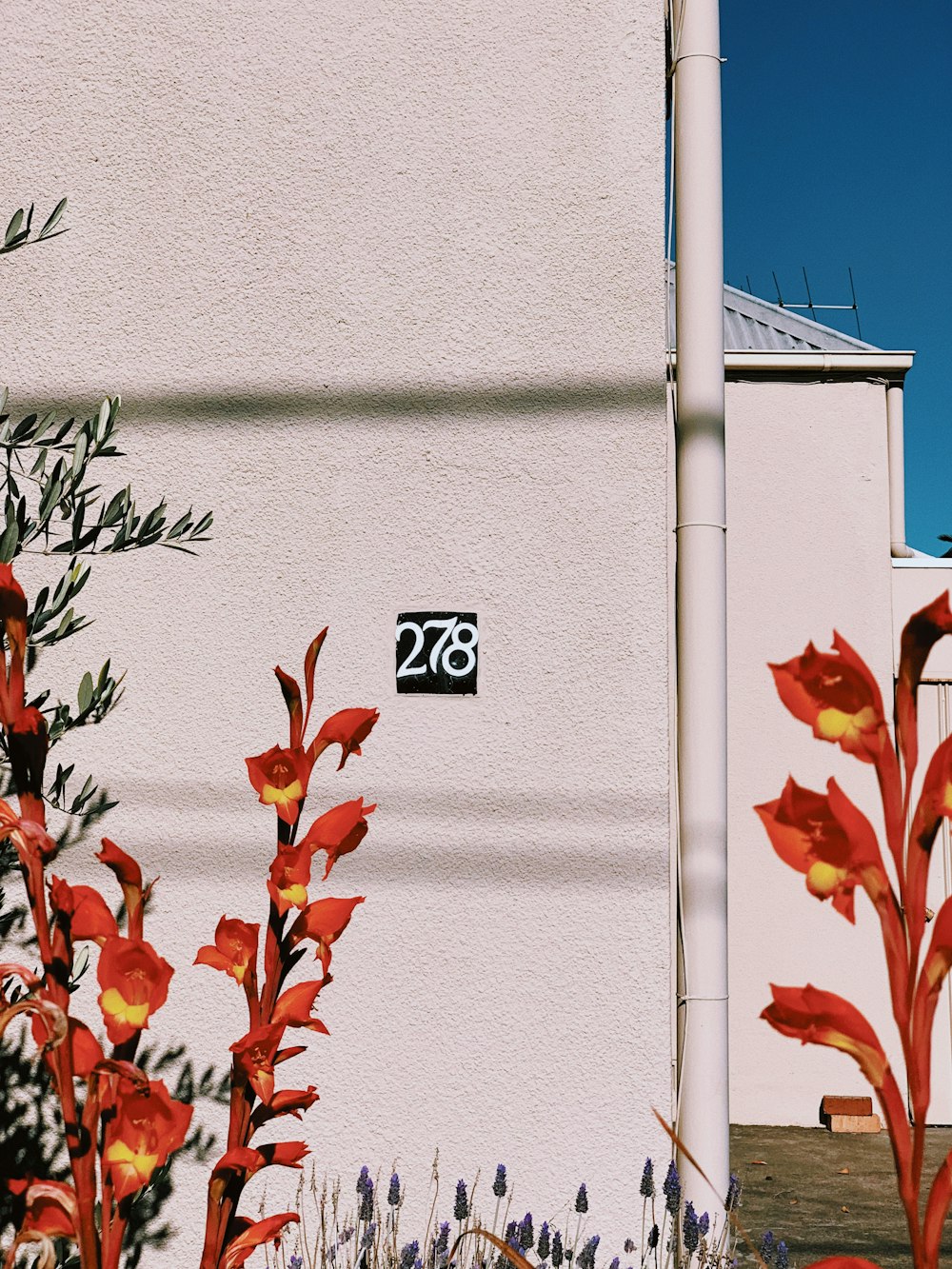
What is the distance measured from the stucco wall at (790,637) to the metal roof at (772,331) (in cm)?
97

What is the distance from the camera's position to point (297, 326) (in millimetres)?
2650

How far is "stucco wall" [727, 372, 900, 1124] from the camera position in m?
5.45

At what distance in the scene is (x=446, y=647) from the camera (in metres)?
2.52

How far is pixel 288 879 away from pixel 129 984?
0.72 ft

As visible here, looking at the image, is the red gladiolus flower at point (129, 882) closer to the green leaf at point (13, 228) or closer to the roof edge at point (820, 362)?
the green leaf at point (13, 228)

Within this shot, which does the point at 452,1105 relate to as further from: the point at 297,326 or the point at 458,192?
the point at 458,192

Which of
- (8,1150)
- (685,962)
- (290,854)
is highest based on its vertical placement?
(290,854)

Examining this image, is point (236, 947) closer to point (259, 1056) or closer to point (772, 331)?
point (259, 1056)

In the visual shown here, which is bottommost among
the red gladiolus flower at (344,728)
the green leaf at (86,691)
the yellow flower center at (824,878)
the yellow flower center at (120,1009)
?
the yellow flower center at (120,1009)

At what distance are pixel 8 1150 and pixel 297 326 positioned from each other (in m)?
1.90

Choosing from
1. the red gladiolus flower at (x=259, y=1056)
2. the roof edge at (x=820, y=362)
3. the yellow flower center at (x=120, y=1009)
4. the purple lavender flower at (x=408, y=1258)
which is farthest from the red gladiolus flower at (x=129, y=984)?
the roof edge at (x=820, y=362)

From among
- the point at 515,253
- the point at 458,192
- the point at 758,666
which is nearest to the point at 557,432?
the point at 515,253

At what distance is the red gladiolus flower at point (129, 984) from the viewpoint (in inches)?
42.5

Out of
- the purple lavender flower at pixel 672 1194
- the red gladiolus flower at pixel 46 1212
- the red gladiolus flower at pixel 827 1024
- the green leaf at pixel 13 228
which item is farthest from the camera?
the purple lavender flower at pixel 672 1194
